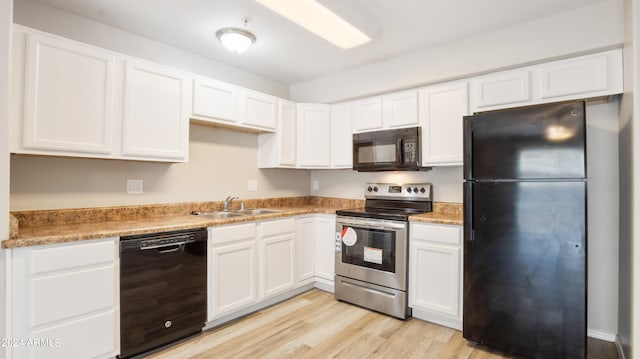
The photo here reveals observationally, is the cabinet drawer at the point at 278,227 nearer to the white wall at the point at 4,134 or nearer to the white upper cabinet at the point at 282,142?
the white upper cabinet at the point at 282,142

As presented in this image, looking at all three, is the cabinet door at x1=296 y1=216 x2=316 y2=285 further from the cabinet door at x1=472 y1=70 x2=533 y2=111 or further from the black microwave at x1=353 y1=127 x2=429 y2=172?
the cabinet door at x1=472 y1=70 x2=533 y2=111

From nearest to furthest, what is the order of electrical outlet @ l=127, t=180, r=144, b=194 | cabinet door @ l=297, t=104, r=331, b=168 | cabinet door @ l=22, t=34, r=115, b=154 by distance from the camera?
cabinet door @ l=22, t=34, r=115, b=154, electrical outlet @ l=127, t=180, r=144, b=194, cabinet door @ l=297, t=104, r=331, b=168

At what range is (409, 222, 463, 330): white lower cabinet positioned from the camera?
257 cm

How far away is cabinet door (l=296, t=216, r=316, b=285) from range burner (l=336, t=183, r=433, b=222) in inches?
15.1

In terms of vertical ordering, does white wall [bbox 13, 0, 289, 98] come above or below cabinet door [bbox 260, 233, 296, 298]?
above

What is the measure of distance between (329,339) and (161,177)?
2.00 metres

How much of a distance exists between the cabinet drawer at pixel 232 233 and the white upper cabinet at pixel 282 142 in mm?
991

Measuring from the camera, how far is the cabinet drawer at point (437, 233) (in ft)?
8.39

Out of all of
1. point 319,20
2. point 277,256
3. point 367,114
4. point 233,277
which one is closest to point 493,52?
point 367,114

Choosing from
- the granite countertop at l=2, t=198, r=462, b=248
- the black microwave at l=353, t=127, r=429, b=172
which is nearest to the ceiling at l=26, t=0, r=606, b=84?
the black microwave at l=353, t=127, r=429, b=172

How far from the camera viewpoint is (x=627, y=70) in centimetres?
199

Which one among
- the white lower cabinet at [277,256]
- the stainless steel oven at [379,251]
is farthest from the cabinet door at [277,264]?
the stainless steel oven at [379,251]

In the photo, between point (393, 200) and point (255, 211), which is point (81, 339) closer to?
point (255, 211)

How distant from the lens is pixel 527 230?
6.97 feet
